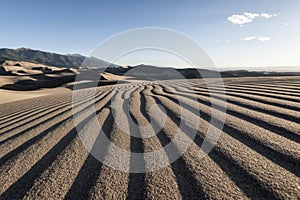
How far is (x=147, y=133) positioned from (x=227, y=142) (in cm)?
97

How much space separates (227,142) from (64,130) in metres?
2.10

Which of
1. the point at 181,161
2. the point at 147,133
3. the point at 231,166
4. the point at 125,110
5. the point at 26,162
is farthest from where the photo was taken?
the point at 125,110

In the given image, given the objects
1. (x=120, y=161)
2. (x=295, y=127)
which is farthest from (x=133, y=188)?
(x=295, y=127)

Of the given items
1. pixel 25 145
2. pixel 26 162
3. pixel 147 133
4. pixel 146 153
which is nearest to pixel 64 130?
pixel 25 145

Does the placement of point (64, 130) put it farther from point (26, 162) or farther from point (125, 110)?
point (125, 110)

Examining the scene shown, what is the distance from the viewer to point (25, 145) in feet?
8.22

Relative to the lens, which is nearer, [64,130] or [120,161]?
[120,161]

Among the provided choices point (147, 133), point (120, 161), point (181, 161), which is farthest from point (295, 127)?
point (120, 161)

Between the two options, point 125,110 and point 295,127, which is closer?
point 295,127

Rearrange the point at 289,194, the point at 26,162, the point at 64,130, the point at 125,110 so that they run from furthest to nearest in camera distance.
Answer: the point at 125,110
the point at 64,130
the point at 26,162
the point at 289,194

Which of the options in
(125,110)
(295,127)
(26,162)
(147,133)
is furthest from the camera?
(125,110)

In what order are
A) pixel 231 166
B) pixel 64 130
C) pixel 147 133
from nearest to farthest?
1. pixel 231 166
2. pixel 147 133
3. pixel 64 130

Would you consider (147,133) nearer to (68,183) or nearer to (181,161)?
(181,161)

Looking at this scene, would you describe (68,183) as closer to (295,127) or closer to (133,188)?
(133,188)
